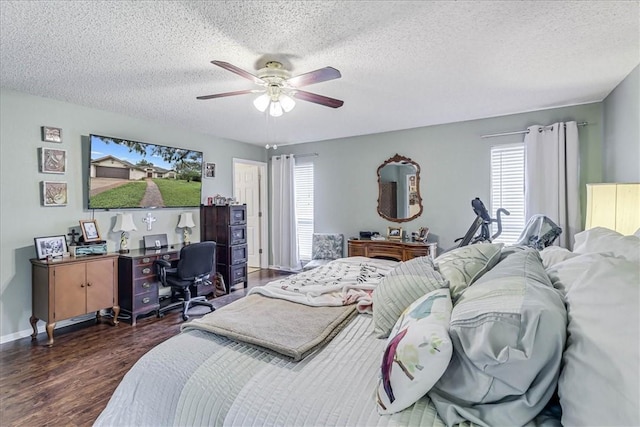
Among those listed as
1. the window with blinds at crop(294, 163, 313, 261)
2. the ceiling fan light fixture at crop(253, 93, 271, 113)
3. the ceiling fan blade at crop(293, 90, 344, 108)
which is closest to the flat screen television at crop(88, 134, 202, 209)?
the window with blinds at crop(294, 163, 313, 261)

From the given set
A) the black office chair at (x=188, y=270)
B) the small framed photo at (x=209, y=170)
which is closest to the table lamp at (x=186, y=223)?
the small framed photo at (x=209, y=170)

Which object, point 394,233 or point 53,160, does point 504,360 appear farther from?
point 53,160

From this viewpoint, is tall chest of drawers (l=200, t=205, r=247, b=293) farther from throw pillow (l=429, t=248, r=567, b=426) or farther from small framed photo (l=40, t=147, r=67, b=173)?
throw pillow (l=429, t=248, r=567, b=426)

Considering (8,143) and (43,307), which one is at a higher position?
(8,143)

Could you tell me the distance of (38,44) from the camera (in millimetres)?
2229

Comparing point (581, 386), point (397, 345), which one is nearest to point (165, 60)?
point (397, 345)

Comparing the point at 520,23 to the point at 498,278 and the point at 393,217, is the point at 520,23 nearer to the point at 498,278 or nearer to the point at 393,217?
the point at 498,278

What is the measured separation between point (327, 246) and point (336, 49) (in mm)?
3661

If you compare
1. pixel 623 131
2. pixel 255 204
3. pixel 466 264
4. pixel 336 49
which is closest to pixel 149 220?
pixel 255 204

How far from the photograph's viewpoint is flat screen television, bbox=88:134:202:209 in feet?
12.4

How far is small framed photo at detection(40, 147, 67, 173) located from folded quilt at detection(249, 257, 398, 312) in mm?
2956

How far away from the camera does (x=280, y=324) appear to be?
1584mm

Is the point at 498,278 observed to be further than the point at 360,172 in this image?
No

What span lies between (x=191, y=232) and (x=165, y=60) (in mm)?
3035
